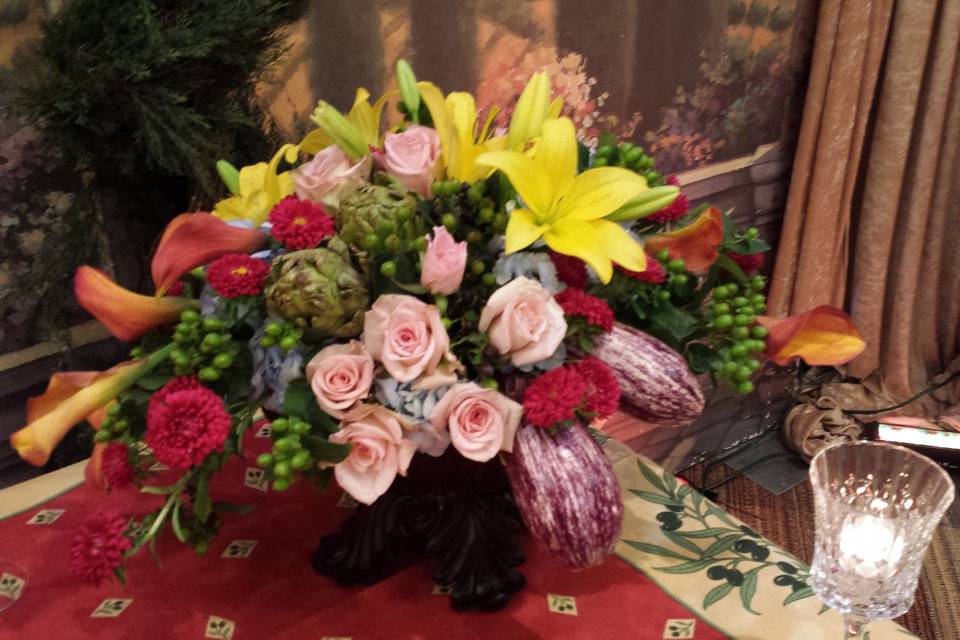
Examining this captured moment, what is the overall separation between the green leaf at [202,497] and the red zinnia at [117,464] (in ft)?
0.20

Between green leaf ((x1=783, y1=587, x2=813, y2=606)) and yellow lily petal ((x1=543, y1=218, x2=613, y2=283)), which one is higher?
yellow lily petal ((x1=543, y1=218, x2=613, y2=283))

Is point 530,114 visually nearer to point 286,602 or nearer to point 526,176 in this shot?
point 526,176

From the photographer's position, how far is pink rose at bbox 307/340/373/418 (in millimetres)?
691

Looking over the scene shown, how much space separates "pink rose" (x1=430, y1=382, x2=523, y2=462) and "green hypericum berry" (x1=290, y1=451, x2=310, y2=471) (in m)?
0.10

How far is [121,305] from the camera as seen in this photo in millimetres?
747

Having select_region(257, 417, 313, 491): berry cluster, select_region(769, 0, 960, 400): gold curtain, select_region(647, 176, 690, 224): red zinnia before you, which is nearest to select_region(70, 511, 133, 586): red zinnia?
select_region(257, 417, 313, 491): berry cluster

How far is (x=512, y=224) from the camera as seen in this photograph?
28.2 inches

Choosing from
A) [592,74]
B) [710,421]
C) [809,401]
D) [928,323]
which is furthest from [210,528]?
[928,323]

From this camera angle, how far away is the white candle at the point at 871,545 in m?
0.73

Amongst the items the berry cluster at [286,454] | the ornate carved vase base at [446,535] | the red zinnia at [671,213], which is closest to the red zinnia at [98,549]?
the berry cluster at [286,454]

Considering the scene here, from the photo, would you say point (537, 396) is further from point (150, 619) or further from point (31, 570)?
point (31, 570)

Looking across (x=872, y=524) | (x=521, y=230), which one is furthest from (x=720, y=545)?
(x=521, y=230)

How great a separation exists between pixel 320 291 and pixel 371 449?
132 millimetres

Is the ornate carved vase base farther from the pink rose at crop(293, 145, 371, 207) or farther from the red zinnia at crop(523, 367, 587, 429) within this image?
the pink rose at crop(293, 145, 371, 207)
